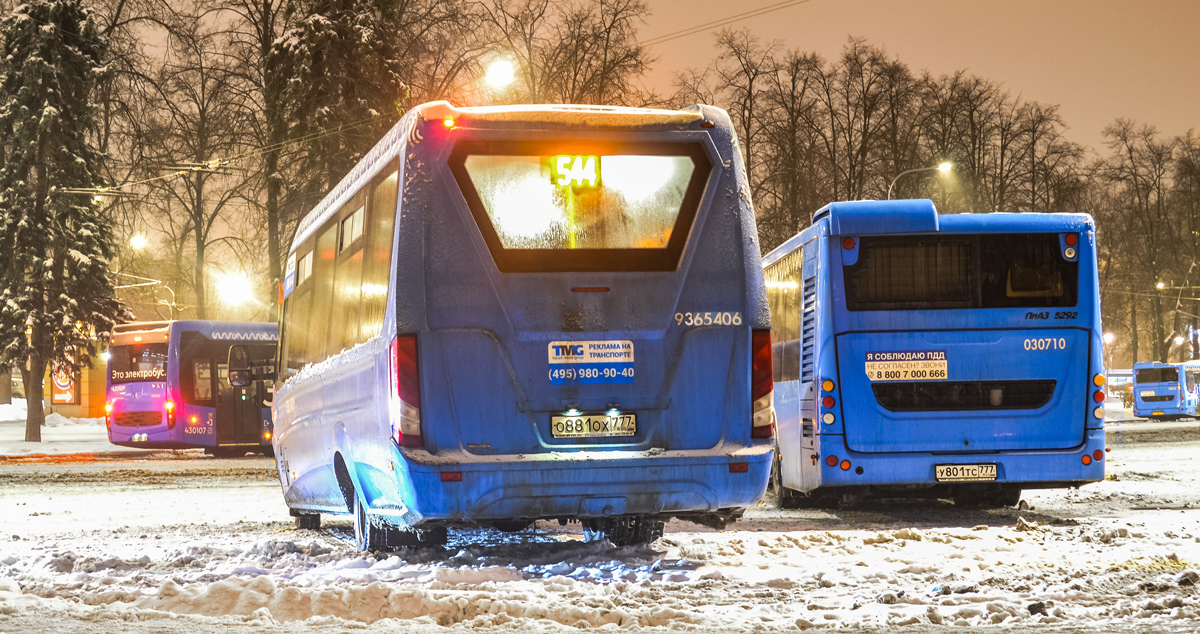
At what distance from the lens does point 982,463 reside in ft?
40.6

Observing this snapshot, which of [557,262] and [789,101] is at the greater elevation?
[789,101]

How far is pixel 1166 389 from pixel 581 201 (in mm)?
45463

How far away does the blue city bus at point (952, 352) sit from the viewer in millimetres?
12398

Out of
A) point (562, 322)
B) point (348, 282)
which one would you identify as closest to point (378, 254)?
point (348, 282)

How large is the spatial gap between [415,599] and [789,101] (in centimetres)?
3571

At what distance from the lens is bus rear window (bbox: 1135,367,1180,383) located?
48.9m

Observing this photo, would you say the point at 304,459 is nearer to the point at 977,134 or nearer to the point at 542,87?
the point at 542,87

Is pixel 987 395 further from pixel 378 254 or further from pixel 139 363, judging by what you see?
pixel 139 363

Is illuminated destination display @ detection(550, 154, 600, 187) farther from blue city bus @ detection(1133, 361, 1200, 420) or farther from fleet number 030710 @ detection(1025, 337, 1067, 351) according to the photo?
blue city bus @ detection(1133, 361, 1200, 420)

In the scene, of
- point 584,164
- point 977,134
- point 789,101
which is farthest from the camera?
point 977,134

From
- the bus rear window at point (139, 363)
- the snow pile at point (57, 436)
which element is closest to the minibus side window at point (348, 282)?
→ the bus rear window at point (139, 363)

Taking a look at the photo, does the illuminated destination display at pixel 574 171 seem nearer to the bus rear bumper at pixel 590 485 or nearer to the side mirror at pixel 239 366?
the bus rear bumper at pixel 590 485

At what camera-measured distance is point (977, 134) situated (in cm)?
4734

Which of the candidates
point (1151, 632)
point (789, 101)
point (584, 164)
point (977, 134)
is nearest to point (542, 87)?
point (789, 101)
